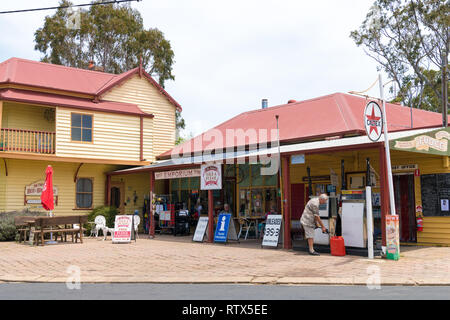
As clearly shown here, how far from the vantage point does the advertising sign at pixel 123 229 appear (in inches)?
640

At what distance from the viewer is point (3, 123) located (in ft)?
64.0

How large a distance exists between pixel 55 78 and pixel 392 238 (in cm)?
1613

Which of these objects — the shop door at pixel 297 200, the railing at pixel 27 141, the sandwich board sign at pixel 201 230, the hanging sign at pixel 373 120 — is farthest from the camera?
the railing at pixel 27 141

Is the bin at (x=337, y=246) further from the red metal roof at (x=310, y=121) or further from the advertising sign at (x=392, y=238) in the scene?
the red metal roof at (x=310, y=121)

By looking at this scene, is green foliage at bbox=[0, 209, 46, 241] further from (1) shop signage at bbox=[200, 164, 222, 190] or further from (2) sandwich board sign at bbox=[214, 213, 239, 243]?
(2) sandwich board sign at bbox=[214, 213, 239, 243]

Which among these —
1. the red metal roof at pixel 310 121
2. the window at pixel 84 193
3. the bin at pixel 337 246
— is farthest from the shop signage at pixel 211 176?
the window at pixel 84 193

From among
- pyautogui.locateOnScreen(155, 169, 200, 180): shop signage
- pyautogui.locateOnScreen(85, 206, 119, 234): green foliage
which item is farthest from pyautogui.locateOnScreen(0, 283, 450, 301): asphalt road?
pyautogui.locateOnScreen(85, 206, 119, 234): green foliage

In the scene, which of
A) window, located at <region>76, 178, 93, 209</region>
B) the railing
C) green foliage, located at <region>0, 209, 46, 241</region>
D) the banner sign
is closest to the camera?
the banner sign

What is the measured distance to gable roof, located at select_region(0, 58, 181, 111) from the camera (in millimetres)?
19750

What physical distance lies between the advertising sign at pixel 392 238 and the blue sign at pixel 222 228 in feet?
19.0

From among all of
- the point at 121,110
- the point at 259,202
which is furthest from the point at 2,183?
the point at 259,202

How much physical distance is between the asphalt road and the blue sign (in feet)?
23.5

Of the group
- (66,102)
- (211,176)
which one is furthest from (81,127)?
(211,176)

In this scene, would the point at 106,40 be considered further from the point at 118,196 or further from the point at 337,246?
the point at 337,246
